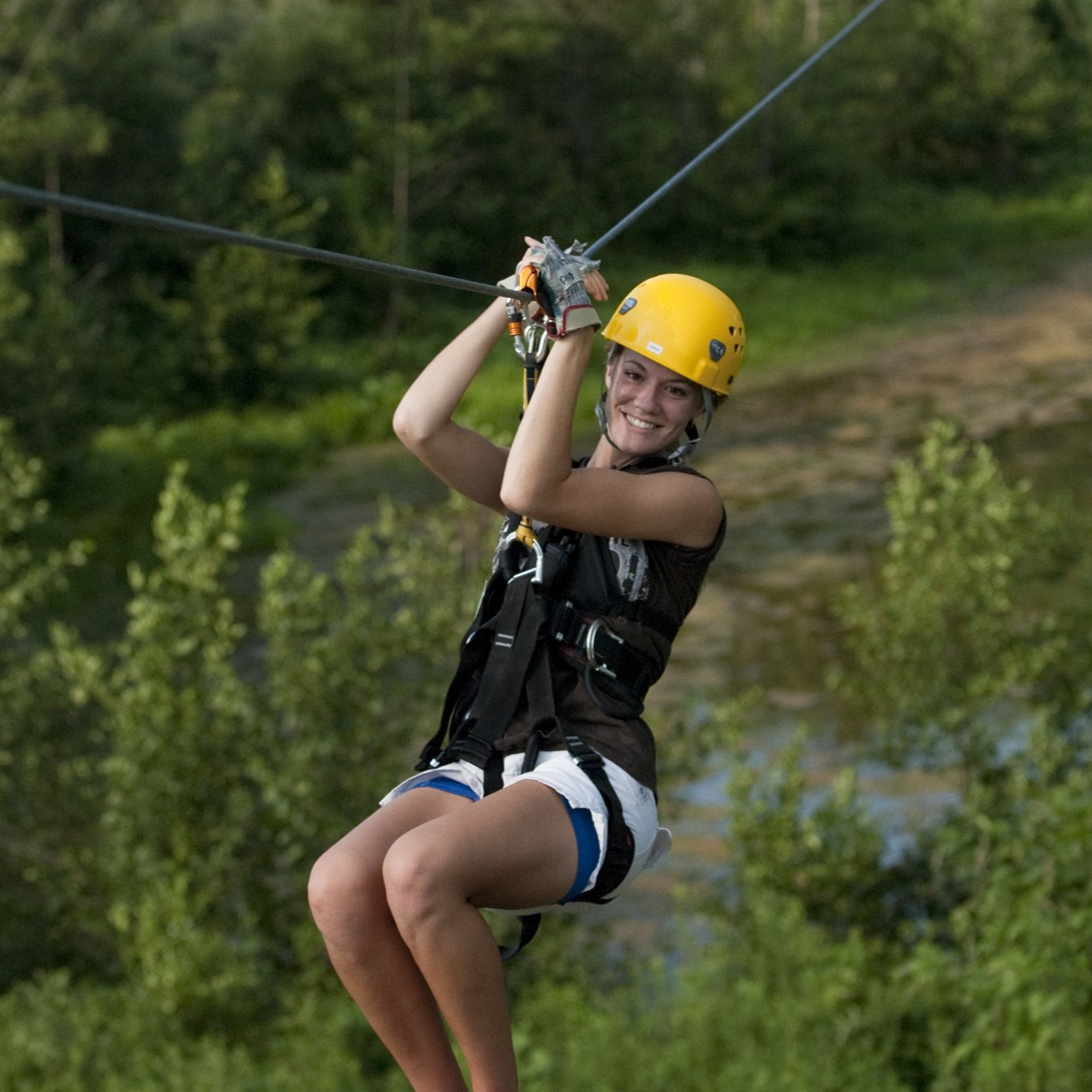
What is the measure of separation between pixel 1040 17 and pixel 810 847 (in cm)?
2615

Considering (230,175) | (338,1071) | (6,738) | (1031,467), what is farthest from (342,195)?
(338,1071)

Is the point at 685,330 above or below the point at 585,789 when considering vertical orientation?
above

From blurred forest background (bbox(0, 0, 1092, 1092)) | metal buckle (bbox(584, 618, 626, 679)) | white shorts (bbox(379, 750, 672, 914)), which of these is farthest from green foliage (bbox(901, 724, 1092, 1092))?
metal buckle (bbox(584, 618, 626, 679))

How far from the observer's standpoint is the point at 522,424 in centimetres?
300

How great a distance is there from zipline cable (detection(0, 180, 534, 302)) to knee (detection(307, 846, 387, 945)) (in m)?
0.98

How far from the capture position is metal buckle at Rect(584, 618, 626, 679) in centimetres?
310

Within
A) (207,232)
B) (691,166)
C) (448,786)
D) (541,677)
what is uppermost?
(691,166)

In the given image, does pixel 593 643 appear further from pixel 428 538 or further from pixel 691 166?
pixel 428 538

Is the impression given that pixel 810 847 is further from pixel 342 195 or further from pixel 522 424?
pixel 342 195

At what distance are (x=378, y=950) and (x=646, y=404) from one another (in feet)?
3.68

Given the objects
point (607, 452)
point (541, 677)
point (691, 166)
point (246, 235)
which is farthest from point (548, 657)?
point (691, 166)

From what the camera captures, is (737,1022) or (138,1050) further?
(138,1050)

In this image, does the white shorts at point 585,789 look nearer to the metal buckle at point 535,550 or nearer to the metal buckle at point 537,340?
the metal buckle at point 535,550

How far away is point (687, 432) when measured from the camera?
331 cm
